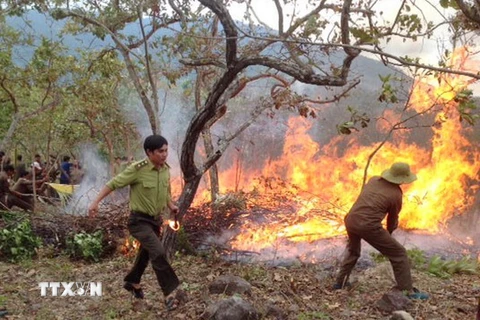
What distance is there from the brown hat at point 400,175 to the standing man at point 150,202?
278cm

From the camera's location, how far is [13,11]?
9.63 metres

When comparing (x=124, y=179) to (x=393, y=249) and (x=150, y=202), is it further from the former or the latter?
(x=393, y=249)

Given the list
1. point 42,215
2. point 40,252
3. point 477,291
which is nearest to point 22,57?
point 42,215

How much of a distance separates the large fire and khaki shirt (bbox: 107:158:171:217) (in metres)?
3.48

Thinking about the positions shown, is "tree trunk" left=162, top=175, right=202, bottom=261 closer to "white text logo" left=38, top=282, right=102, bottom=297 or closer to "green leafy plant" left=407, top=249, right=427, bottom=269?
"white text logo" left=38, top=282, right=102, bottom=297

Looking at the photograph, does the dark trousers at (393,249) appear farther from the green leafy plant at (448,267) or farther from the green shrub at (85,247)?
the green shrub at (85,247)

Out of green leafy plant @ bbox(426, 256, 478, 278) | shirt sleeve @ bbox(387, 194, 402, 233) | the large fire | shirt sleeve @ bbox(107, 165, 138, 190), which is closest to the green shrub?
the large fire

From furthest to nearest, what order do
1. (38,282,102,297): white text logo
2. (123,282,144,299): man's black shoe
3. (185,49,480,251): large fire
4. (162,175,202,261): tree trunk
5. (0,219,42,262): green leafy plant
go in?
1. (185,49,480,251): large fire
2. (0,219,42,262): green leafy plant
3. (162,175,202,261): tree trunk
4. (38,282,102,297): white text logo
5. (123,282,144,299): man's black shoe

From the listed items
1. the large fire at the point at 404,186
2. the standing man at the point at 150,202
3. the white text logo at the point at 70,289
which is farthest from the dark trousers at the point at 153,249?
the large fire at the point at 404,186

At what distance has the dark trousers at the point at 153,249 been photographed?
4965 mm

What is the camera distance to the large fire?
29.0 ft

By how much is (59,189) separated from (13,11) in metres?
4.82

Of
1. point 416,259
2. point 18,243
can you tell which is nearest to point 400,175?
point 416,259

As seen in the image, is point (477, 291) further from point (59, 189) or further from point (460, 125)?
point (59, 189)
